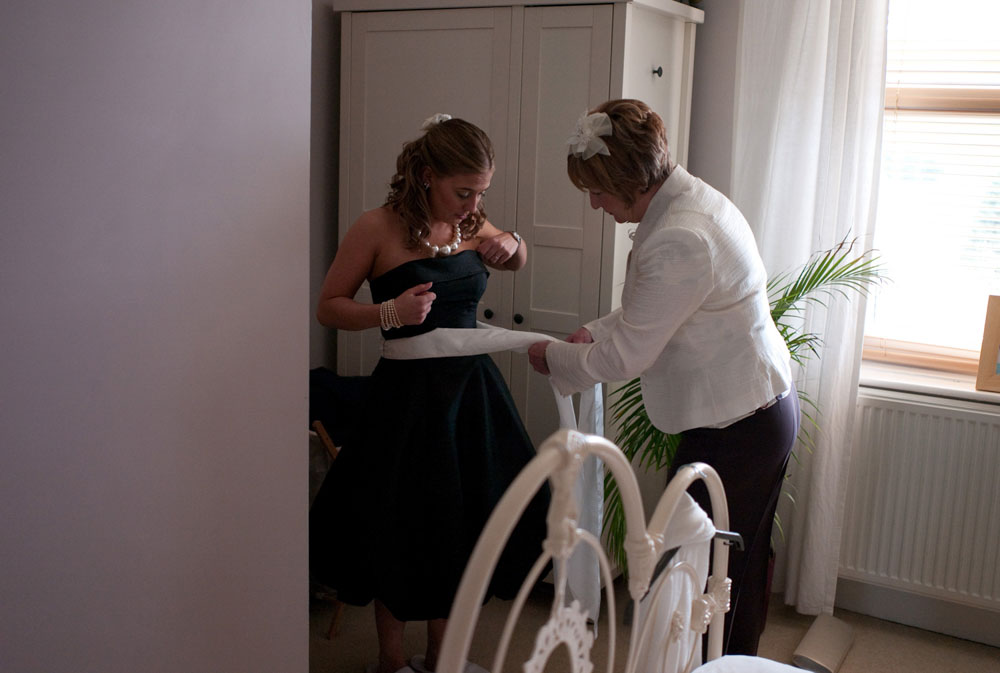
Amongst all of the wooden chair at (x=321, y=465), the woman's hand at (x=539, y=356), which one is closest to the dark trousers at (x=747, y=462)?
the woman's hand at (x=539, y=356)

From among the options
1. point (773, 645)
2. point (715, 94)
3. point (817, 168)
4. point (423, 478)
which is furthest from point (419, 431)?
point (715, 94)

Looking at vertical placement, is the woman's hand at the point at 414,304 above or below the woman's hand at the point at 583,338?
above

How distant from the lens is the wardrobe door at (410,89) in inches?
111

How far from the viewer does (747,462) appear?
206 centimetres

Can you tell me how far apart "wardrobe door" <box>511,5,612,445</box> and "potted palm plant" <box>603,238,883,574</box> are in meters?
0.25

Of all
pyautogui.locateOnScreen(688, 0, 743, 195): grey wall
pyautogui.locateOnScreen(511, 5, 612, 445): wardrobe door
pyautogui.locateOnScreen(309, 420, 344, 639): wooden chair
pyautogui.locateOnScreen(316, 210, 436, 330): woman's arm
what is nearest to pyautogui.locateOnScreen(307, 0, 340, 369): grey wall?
pyautogui.locateOnScreen(309, 420, 344, 639): wooden chair

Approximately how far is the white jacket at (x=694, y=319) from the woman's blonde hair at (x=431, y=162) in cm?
45

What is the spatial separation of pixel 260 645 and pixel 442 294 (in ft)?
3.05

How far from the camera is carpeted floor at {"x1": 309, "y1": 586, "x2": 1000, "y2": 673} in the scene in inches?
105

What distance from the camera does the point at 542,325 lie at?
2.89 metres

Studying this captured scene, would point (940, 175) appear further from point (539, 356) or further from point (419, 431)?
point (419, 431)

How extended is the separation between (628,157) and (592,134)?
9 centimetres

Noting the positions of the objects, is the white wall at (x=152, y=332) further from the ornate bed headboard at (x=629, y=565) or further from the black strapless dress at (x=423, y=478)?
the ornate bed headboard at (x=629, y=565)

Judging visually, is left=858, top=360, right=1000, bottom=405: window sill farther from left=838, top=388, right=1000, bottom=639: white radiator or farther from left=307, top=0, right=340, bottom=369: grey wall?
left=307, top=0, right=340, bottom=369: grey wall
